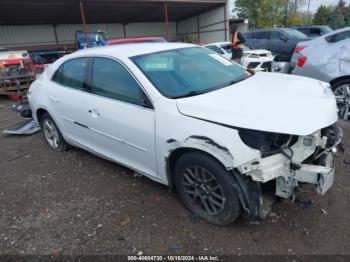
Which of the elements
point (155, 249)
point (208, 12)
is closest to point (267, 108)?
point (155, 249)

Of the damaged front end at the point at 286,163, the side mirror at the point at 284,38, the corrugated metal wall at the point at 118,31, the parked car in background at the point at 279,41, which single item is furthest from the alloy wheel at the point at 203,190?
the corrugated metal wall at the point at 118,31

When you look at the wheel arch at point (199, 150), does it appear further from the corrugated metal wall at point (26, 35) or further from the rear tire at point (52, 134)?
the corrugated metal wall at point (26, 35)

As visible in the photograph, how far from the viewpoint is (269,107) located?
244cm

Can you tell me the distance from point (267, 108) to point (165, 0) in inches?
675

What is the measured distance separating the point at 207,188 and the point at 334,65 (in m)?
3.86

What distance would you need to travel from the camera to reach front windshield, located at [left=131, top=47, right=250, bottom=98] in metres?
2.92

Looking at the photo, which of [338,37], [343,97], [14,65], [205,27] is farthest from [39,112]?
[205,27]

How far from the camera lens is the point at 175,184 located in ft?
9.57

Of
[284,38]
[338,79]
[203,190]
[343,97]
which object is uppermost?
[284,38]

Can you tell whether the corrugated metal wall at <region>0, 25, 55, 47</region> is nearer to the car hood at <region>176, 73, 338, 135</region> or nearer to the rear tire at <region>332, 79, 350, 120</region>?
the rear tire at <region>332, 79, 350, 120</region>

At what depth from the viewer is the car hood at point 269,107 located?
7.48ft

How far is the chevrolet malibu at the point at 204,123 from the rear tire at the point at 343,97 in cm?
220

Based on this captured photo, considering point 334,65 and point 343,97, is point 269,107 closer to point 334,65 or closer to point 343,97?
point 343,97

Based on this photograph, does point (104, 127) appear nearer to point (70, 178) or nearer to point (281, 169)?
point (70, 178)
